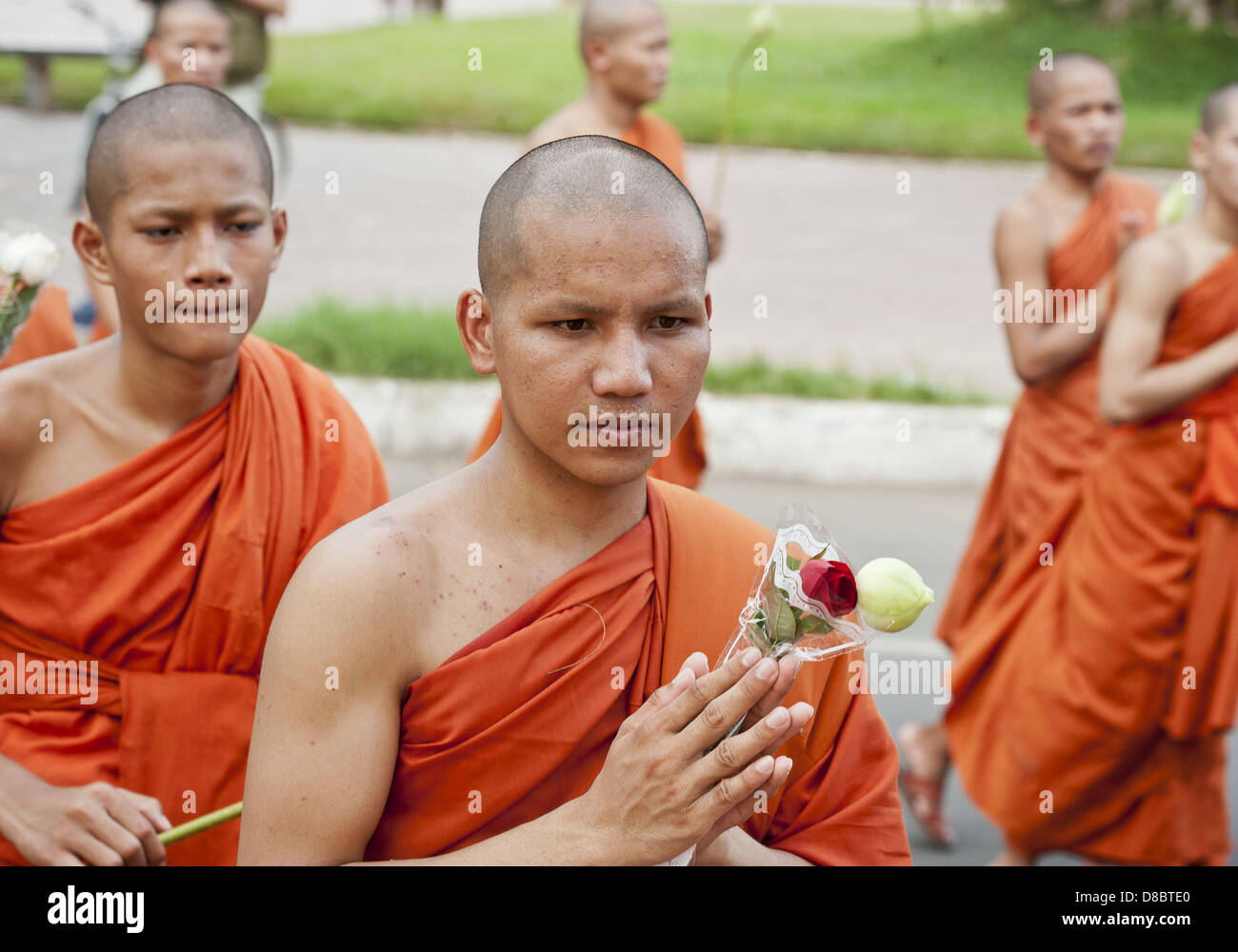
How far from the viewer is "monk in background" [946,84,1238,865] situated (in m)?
4.56

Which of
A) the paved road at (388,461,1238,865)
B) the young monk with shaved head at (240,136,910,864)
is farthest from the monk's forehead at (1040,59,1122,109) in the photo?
the young monk with shaved head at (240,136,910,864)

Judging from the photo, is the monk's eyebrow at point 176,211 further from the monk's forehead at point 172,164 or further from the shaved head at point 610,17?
the shaved head at point 610,17

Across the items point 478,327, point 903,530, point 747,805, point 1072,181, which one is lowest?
point 903,530

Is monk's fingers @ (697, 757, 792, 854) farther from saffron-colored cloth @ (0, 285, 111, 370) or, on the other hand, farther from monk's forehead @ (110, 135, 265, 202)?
saffron-colored cloth @ (0, 285, 111, 370)

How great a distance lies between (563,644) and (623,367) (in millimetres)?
405

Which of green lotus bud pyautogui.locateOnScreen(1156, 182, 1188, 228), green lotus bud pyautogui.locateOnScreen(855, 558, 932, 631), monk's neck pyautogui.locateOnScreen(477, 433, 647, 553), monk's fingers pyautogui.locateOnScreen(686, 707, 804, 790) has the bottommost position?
monk's fingers pyautogui.locateOnScreen(686, 707, 804, 790)

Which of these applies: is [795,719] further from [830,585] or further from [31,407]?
[31,407]

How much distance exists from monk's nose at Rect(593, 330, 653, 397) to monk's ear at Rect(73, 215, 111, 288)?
4.86ft

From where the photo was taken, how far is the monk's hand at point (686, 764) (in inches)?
76.8

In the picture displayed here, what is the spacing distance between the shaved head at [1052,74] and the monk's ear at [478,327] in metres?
3.64

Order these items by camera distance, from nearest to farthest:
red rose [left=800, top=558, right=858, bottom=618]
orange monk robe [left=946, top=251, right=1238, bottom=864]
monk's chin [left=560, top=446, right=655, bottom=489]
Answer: red rose [left=800, top=558, right=858, bottom=618] < monk's chin [left=560, top=446, right=655, bottom=489] < orange monk robe [left=946, top=251, right=1238, bottom=864]

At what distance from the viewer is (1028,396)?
537cm

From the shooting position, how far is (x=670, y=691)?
2010mm

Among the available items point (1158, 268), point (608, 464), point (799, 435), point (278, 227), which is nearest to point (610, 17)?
point (1158, 268)
